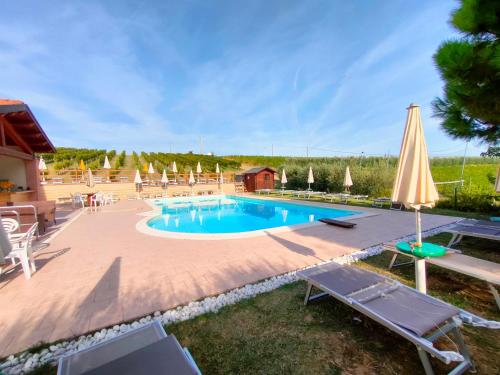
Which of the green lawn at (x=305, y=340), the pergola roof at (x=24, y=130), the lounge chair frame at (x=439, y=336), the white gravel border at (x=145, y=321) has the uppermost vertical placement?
the pergola roof at (x=24, y=130)

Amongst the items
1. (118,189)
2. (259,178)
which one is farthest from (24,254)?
(259,178)

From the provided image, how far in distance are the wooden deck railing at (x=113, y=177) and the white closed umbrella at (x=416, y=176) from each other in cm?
1871

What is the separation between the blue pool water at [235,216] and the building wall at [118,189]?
13.3ft

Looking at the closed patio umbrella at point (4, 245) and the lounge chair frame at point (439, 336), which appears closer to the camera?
the lounge chair frame at point (439, 336)

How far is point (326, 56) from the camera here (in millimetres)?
14031

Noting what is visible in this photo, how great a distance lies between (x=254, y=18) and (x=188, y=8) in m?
3.42

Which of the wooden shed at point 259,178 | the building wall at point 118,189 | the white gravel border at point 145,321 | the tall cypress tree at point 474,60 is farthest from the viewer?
the wooden shed at point 259,178

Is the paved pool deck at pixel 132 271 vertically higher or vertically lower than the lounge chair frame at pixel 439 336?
lower

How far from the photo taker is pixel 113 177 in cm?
2036

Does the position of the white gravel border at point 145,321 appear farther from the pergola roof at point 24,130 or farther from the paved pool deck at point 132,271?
the pergola roof at point 24,130

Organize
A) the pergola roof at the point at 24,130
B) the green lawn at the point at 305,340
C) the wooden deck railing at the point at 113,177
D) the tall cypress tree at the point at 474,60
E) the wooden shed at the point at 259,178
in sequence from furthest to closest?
the wooden shed at the point at 259,178 → the wooden deck railing at the point at 113,177 → the pergola roof at the point at 24,130 → the tall cypress tree at the point at 474,60 → the green lawn at the point at 305,340

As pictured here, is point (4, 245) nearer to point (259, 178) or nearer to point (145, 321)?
point (145, 321)

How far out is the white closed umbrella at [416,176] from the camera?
2566mm

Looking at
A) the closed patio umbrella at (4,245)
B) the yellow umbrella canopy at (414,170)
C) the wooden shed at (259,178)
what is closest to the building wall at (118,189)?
the wooden shed at (259,178)
